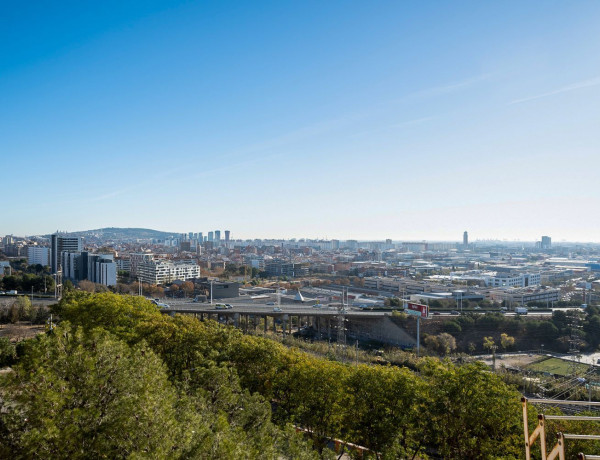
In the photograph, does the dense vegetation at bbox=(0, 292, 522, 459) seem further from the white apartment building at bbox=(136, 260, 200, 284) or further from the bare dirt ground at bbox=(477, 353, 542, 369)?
the white apartment building at bbox=(136, 260, 200, 284)

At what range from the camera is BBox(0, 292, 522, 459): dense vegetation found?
4.26 meters

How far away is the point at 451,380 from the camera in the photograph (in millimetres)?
7113

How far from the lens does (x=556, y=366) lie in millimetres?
21750

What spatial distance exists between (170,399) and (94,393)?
0.87 m

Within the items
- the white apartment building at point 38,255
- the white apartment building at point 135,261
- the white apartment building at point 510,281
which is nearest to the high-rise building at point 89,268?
the white apartment building at point 135,261

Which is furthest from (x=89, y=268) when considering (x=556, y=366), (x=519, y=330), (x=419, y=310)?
(x=556, y=366)

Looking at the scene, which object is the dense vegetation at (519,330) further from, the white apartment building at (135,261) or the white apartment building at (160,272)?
the white apartment building at (135,261)

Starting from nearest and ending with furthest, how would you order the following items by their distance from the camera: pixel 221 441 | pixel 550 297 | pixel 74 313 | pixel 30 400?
pixel 221 441
pixel 30 400
pixel 74 313
pixel 550 297

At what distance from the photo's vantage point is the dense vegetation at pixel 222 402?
168 inches

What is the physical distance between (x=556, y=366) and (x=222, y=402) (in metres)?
21.5

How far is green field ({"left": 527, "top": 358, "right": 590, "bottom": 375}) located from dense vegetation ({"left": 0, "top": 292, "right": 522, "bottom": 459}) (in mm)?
16407

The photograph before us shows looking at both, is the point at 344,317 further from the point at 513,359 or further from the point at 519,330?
the point at 519,330

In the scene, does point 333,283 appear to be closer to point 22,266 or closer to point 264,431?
point 22,266

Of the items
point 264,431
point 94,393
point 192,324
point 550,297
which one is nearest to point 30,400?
point 94,393
